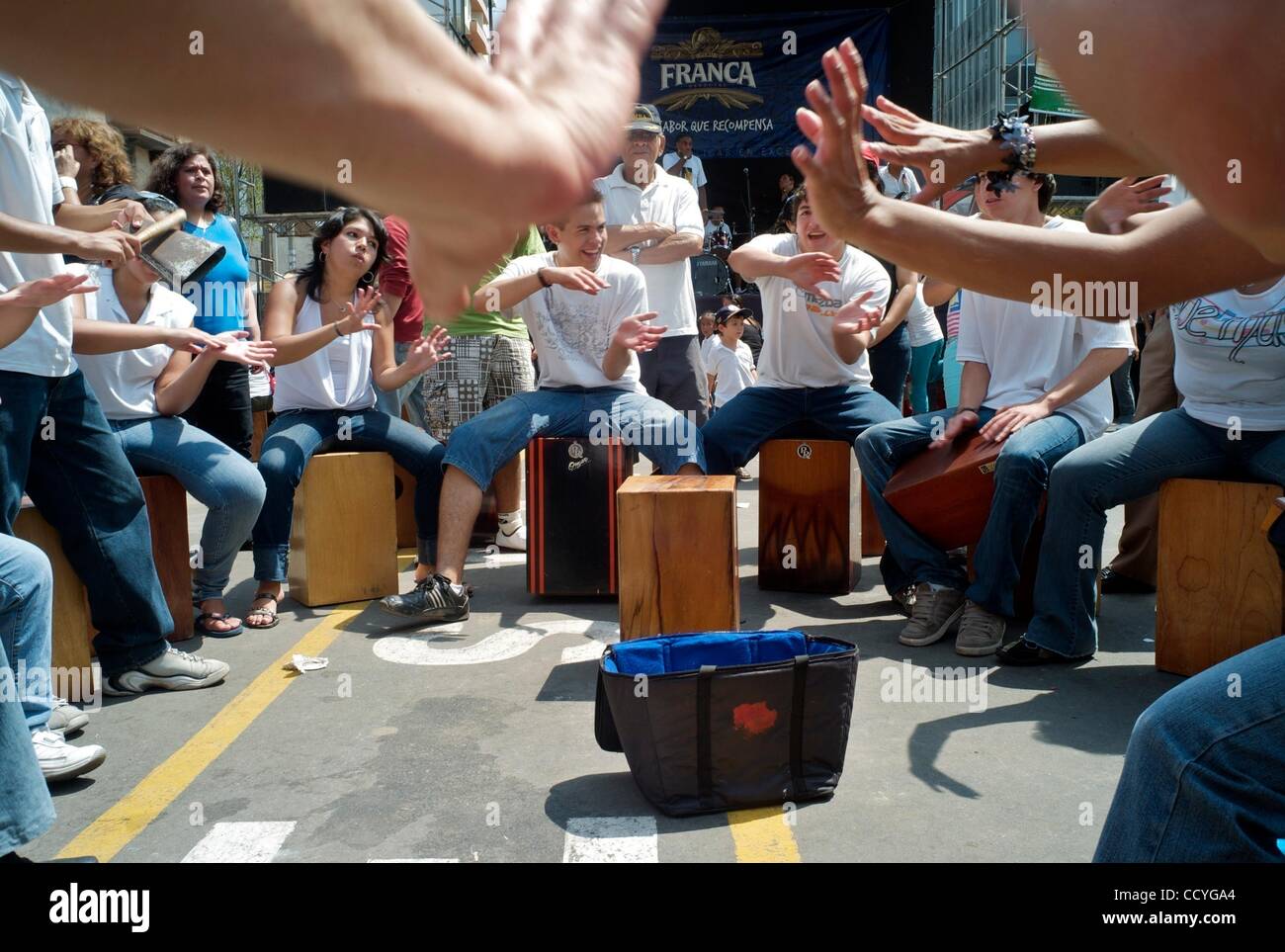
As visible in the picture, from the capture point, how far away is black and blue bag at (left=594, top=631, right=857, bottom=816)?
9.34 ft

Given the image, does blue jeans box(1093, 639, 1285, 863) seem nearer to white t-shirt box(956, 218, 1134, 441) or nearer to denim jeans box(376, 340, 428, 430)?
white t-shirt box(956, 218, 1134, 441)

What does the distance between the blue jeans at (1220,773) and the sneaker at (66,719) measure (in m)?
3.13

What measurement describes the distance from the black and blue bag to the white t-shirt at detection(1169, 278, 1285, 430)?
1.92 m

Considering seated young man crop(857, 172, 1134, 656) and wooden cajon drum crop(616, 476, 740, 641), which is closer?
wooden cajon drum crop(616, 476, 740, 641)

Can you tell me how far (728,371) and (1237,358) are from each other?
26.9ft

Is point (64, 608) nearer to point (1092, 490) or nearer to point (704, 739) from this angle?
point (704, 739)

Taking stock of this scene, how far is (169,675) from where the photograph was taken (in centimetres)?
394

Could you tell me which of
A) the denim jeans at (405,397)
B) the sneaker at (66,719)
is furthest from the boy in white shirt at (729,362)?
the sneaker at (66,719)

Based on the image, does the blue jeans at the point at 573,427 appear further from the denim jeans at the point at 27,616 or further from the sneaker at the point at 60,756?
the denim jeans at the point at 27,616

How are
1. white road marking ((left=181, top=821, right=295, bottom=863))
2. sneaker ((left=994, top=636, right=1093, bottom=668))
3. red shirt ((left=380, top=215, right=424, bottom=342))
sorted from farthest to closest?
1. red shirt ((left=380, top=215, right=424, bottom=342))
2. sneaker ((left=994, top=636, right=1093, bottom=668))
3. white road marking ((left=181, top=821, right=295, bottom=863))

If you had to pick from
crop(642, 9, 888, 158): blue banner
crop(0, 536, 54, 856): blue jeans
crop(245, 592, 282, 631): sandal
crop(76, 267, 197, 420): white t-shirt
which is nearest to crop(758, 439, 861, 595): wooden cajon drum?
crop(245, 592, 282, 631): sandal
